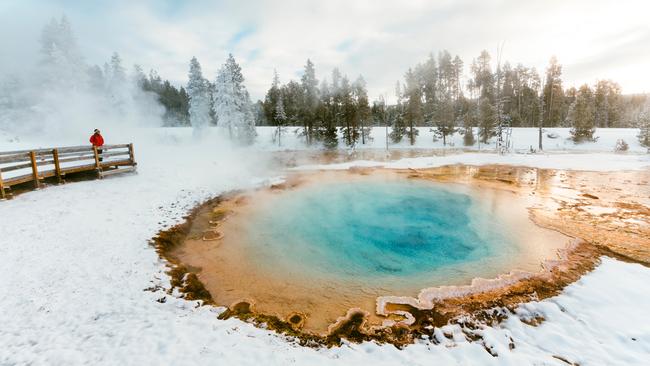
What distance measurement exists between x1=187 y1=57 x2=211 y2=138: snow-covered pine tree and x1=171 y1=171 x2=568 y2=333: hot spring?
116ft

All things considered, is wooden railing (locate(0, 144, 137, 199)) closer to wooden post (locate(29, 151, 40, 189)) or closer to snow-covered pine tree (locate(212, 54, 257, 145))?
wooden post (locate(29, 151, 40, 189))

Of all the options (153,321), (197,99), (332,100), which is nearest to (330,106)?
(332,100)

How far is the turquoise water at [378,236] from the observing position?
928 centimetres

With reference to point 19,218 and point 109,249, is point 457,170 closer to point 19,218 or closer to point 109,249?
point 109,249

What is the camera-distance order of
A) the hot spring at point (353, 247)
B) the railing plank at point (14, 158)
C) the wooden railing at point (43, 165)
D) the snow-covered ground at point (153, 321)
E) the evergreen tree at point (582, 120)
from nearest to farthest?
the snow-covered ground at point (153, 321) → the hot spring at point (353, 247) → the railing plank at point (14, 158) → the wooden railing at point (43, 165) → the evergreen tree at point (582, 120)

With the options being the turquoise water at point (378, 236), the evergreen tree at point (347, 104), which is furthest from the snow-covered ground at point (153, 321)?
the evergreen tree at point (347, 104)

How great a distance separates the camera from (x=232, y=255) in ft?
32.7

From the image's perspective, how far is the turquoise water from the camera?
928 cm

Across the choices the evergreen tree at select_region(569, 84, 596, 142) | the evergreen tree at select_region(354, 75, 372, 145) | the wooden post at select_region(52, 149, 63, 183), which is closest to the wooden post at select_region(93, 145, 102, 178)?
the wooden post at select_region(52, 149, 63, 183)

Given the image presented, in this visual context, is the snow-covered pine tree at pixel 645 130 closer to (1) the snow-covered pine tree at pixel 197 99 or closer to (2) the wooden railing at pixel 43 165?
(2) the wooden railing at pixel 43 165

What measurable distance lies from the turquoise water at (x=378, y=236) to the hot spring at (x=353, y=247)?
0.12 ft

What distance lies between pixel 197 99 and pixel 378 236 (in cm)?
4399

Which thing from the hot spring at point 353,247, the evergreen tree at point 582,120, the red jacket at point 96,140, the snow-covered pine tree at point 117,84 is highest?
the snow-covered pine tree at point 117,84

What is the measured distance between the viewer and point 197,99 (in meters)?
46.9
